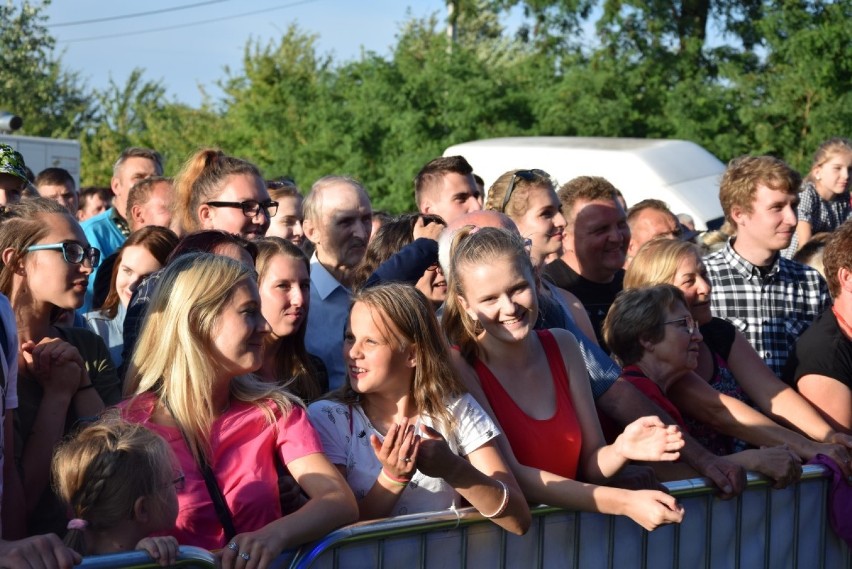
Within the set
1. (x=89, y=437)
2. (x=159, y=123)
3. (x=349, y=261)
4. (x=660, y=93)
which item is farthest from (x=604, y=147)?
(x=159, y=123)

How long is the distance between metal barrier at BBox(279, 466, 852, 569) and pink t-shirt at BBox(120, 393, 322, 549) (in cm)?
24

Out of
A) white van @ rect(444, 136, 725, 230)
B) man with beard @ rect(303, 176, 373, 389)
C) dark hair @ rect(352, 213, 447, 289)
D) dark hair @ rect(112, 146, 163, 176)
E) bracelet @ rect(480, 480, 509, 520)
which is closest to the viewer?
bracelet @ rect(480, 480, 509, 520)

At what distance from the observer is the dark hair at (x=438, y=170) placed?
638 cm

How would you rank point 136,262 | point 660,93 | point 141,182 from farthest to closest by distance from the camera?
1. point 660,93
2. point 141,182
3. point 136,262

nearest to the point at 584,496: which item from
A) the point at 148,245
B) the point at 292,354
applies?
the point at 292,354

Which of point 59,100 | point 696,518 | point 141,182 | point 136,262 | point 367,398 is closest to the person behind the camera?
point 367,398

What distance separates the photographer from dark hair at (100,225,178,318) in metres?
5.39

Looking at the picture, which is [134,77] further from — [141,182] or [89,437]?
[89,437]

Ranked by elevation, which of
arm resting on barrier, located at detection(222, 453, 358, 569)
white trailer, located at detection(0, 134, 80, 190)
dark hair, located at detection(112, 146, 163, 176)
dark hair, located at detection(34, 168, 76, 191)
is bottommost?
arm resting on barrier, located at detection(222, 453, 358, 569)

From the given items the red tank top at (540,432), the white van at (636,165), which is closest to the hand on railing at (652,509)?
the red tank top at (540,432)

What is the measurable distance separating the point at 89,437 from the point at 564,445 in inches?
61.7

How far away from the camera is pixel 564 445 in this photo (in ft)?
12.7

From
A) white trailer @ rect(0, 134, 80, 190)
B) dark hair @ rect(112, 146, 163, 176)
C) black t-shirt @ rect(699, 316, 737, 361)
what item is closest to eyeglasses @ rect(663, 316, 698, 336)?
black t-shirt @ rect(699, 316, 737, 361)

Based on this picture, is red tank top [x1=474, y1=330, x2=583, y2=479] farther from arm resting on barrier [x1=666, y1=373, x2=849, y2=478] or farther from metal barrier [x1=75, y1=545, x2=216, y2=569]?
metal barrier [x1=75, y1=545, x2=216, y2=569]
